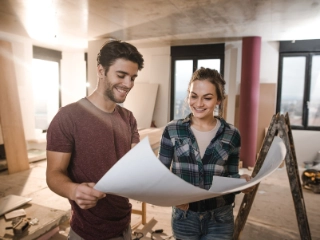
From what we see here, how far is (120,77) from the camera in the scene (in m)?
1.15

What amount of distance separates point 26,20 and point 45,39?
1.61m

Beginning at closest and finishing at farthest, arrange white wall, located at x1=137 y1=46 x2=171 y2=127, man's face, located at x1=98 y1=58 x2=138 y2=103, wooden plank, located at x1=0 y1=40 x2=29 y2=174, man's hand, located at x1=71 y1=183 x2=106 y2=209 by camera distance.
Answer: man's hand, located at x1=71 y1=183 x2=106 y2=209 → man's face, located at x1=98 y1=58 x2=138 y2=103 → wooden plank, located at x1=0 y1=40 x2=29 y2=174 → white wall, located at x1=137 y1=46 x2=171 y2=127

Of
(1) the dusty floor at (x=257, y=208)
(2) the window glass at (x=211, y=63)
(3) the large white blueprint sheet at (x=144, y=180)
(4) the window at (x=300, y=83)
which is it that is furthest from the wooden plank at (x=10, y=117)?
(4) the window at (x=300, y=83)

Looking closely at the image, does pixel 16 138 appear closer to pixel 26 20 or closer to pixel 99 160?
pixel 26 20

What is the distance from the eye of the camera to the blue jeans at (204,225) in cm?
128

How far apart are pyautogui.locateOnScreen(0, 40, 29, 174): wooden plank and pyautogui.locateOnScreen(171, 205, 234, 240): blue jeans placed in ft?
14.3

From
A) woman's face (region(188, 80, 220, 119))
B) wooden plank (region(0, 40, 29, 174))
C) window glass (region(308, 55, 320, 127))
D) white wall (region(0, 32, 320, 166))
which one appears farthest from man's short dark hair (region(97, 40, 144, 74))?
window glass (region(308, 55, 320, 127))

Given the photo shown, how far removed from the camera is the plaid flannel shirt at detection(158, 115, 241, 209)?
50.2 inches

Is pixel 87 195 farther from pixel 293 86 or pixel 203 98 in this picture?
pixel 293 86

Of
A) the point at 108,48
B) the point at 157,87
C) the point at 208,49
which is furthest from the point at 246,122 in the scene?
the point at 108,48

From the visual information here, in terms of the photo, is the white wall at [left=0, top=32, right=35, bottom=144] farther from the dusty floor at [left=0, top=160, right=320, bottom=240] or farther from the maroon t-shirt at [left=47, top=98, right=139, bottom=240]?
the maroon t-shirt at [left=47, top=98, right=139, bottom=240]

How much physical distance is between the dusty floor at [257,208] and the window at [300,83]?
1.55 meters

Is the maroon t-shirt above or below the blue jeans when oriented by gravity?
above

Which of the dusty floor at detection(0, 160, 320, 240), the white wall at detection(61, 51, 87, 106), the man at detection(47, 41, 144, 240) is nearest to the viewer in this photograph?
the man at detection(47, 41, 144, 240)
